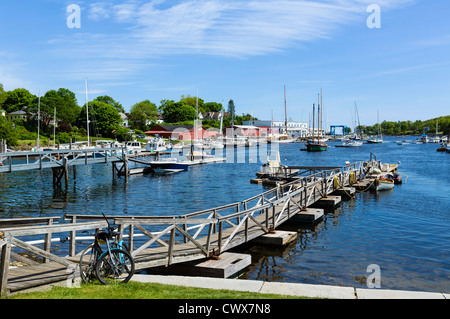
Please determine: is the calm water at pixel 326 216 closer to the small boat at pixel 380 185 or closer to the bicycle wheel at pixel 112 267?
the small boat at pixel 380 185

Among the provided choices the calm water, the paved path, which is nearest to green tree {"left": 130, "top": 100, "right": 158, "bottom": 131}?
the calm water

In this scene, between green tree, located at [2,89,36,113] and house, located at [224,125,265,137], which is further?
house, located at [224,125,265,137]

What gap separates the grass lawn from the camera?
8.36m

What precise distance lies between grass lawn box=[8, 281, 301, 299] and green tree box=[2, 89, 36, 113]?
441ft

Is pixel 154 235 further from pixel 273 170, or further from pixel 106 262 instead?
pixel 273 170

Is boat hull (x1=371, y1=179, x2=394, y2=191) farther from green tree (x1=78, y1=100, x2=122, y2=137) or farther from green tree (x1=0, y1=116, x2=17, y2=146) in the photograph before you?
green tree (x1=78, y1=100, x2=122, y2=137)

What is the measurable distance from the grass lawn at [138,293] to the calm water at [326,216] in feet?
19.0

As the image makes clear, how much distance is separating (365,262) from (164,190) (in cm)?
2752

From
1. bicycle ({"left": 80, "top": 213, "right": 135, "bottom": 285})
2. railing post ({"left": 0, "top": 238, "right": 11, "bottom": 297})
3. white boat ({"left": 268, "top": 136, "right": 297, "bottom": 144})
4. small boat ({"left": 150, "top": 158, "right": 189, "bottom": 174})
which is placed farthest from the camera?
white boat ({"left": 268, "top": 136, "right": 297, "bottom": 144})

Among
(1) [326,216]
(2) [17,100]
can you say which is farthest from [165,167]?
(2) [17,100]

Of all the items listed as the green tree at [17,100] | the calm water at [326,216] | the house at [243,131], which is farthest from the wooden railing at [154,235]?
the house at [243,131]

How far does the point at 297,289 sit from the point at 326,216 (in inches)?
708
